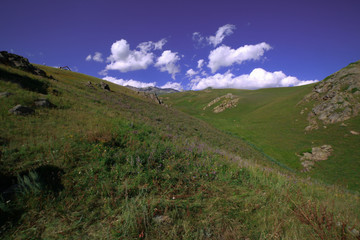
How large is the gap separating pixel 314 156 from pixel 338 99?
82.0 ft

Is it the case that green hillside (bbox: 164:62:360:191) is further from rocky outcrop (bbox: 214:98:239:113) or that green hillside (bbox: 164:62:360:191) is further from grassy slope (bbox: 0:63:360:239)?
rocky outcrop (bbox: 214:98:239:113)

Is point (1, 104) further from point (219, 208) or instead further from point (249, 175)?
point (249, 175)

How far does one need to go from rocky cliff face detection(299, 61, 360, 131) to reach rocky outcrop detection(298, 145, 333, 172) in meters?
11.3

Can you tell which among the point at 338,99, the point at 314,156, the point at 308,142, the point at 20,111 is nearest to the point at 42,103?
the point at 20,111

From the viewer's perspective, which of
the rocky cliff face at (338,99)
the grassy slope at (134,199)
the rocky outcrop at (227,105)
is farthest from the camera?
the rocky outcrop at (227,105)

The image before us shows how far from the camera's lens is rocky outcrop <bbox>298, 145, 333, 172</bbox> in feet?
71.6

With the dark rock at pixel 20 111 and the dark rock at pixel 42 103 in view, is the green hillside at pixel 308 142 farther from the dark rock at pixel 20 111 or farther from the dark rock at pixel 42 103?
the dark rock at pixel 42 103

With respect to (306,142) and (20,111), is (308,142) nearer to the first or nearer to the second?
(306,142)

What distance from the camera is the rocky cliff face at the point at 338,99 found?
31575mm

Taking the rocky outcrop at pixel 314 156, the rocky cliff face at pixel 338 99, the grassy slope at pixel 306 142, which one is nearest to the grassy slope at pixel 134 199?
the grassy slope at pixel 306 142

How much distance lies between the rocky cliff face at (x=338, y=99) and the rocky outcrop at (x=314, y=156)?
445 inches

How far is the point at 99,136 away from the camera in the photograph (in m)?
5.39

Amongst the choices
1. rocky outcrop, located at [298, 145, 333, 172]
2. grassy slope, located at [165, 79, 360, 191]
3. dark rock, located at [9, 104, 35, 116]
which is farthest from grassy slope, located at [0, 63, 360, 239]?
rocky outcrop, located at [298, 145, 333, 172]

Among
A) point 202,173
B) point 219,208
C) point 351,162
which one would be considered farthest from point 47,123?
point 351,162
